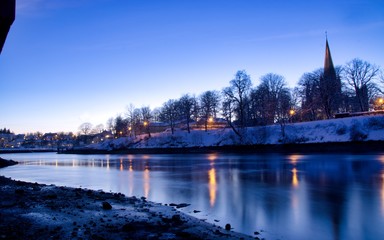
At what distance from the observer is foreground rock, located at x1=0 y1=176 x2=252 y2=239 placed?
338 inches

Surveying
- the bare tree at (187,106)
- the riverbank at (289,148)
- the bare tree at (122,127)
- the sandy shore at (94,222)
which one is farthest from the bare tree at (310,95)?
the bare tree at (122,127)

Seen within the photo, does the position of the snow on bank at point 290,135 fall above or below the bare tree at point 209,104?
below

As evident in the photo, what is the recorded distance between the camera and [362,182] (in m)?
21.1

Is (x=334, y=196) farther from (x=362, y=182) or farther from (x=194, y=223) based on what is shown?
(x=194, y=223)

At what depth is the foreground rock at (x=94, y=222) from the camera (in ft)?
28.2

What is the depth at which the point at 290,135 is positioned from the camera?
70.4 metres

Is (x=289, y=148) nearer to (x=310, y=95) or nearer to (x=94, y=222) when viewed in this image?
(x=310, y=95)

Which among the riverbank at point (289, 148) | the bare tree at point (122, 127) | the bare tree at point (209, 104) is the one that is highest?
the bare tree at point (209, 104)

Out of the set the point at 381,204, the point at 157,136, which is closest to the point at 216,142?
the point at 157,136

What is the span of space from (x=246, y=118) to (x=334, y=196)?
84.6m

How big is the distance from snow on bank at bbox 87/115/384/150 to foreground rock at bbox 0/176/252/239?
2134 inches

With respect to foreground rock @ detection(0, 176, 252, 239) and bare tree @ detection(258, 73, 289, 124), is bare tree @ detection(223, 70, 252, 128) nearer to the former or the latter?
bare tree @ detection(258, 73, 289, 124)

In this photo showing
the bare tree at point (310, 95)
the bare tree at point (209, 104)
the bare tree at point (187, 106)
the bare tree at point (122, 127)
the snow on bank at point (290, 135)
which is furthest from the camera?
the bare tree at point (122, 127)

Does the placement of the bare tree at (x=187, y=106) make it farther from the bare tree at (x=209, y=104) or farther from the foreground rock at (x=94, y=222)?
the foreground rock at (x=94, y=222)
